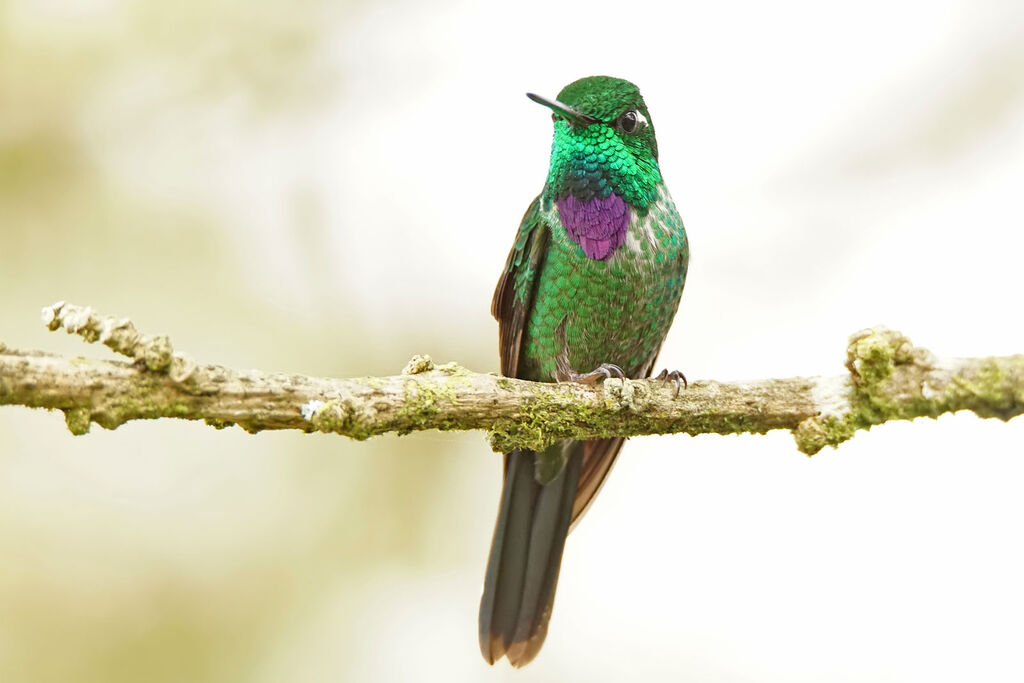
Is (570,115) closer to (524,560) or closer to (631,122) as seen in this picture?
(631,122)

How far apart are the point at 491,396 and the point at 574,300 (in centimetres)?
137

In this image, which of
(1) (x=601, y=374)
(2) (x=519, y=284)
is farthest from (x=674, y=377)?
(2) (x=519, y=284)

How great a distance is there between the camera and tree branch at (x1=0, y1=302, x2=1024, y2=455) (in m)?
2.24

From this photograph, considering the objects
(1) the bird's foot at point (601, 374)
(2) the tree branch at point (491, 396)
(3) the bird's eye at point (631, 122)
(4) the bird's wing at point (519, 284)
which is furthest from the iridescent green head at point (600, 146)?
(2) the tree branch at point (491, 396)

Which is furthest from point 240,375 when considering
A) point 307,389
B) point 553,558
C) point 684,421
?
point 553,558

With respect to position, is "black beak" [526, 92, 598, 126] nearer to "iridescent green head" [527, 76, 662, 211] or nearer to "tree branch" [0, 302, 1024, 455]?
"iridescent green head" [527, 76, 662, 211]

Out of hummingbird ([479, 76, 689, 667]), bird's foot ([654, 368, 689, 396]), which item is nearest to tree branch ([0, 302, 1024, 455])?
bird's foot ([654, 368, 689, 396])

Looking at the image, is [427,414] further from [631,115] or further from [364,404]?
[631,115]

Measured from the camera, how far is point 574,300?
14.2 feet

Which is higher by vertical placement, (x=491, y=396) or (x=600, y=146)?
(x=600, y=146)

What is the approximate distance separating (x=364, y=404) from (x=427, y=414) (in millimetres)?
225

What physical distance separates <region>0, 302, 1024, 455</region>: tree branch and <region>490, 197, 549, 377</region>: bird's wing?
111 cm

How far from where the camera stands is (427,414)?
2.83 metres

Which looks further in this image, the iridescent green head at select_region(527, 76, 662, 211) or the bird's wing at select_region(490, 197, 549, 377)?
the bird's wing at select_region(490, 197, 549, 377)
